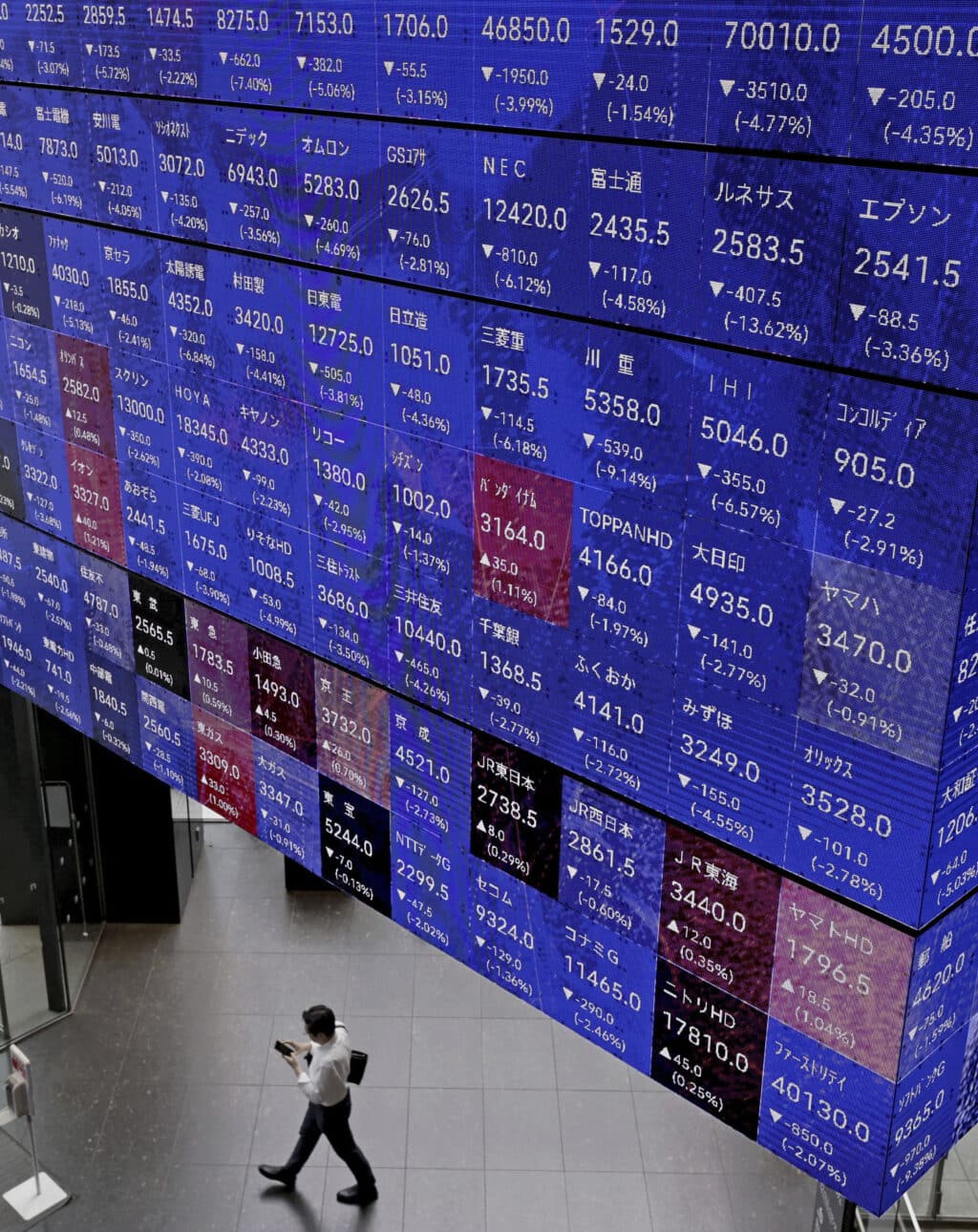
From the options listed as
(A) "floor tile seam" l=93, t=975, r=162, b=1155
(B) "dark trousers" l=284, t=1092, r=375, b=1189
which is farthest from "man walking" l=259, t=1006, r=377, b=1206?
(A) "floor tile seam" l=93, t=975, r=162, b=1155

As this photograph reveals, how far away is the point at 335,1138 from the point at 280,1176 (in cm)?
51

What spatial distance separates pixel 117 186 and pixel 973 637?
3462 millimetres

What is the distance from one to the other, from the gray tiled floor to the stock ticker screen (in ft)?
12.7

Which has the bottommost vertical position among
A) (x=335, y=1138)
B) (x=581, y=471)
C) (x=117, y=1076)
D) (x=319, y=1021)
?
(x=117, y=1076)

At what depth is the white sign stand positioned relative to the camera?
8273 mm

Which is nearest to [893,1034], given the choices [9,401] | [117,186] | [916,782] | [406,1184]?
[916,782]

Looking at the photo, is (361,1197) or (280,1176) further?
(280,1176)

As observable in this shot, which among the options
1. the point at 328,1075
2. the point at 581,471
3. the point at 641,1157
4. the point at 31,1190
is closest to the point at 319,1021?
the point at 328,1075

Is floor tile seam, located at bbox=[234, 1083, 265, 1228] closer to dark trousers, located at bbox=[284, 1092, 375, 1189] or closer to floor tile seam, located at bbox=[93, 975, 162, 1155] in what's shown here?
dark trousers, located at bbox=[284, 1092, 375, 1189]

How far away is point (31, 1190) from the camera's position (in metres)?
8.48

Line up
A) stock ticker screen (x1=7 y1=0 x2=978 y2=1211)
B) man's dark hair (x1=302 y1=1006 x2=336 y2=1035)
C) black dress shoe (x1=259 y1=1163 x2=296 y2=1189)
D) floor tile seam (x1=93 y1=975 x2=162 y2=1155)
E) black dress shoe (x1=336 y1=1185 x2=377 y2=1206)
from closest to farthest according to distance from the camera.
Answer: stock ticker screen (x1=7 y1=0 x2=978 y2=1211) < man's dark hair (x1=302 y1=1006 x2=336 y2=1035) < black dress shoe (x1=336 y1=1185 x2=377 y2=1206) < black dress shoe (x1=259 y1=1163 x2=296 y2=1189) < floor tile seam (x1=93 y1=975 x2=162 y2=1155)

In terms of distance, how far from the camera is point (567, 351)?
376cm

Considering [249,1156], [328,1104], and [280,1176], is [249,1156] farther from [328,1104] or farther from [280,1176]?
[328,1104]

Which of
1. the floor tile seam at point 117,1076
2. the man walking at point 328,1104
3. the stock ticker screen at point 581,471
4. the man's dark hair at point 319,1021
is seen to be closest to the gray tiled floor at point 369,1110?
the floor tile seam at point 117,1076
